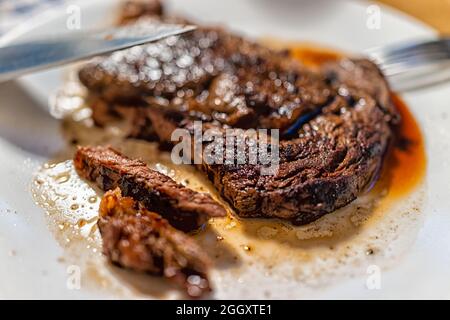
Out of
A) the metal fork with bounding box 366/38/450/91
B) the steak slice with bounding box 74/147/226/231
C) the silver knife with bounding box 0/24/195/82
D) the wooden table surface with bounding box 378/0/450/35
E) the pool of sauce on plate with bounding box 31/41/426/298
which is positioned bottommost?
the pool of sauce on plate with bounding box 31/41/426/298

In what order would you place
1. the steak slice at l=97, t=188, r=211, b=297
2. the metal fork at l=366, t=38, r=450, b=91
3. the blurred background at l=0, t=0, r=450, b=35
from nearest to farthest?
the steak slice at l=97, t=188, r=211, b=297
the metal fork at l=366, t=38, r=450, b=91
the blurred background at l=0, t=0, r=450, b=35

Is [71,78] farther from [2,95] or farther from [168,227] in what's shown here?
[168,227]

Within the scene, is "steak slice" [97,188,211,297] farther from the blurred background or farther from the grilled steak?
the blurred background

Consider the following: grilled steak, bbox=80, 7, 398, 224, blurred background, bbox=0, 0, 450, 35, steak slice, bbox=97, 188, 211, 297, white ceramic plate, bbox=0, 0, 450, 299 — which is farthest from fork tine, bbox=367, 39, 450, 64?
steak slice, bbox=97, 188, 211, 297

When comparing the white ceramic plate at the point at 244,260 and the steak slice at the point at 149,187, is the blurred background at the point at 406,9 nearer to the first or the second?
the white ceramic plate at the point at 244,260

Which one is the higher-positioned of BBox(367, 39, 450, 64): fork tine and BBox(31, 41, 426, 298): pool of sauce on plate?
BBox(367, 39, 450, 64): fork tine

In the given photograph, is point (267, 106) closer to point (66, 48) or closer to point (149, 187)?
point (149, 187)

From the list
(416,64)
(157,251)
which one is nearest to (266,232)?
(157,251)
